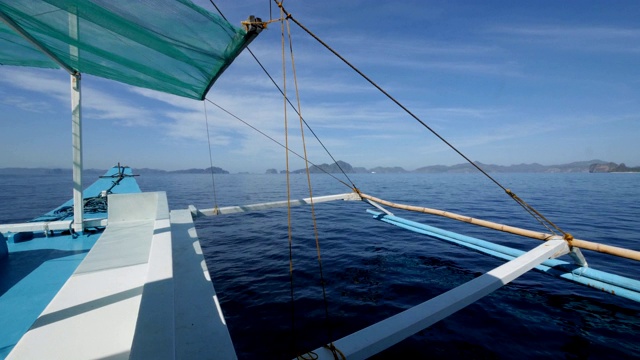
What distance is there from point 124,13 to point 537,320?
330 inches

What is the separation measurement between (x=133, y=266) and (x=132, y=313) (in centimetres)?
120

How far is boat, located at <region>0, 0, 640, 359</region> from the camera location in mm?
1930

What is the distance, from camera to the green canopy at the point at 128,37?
116 inches

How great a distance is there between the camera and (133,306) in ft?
7.61

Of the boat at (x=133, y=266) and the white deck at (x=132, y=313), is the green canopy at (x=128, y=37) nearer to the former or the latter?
the boat at (x=133, y=266)

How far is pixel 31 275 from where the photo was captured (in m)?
3.77

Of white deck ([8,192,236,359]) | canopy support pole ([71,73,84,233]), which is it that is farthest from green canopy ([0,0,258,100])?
white deck ([8,192,236,359])

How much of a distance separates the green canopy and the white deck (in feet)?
9.61

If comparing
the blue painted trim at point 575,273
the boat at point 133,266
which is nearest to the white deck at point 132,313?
the boat at point 133,266

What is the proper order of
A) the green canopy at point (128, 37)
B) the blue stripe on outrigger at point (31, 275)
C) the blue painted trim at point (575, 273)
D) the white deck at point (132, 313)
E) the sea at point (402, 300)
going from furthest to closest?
the blue painted trim at point (575, 273) → the sea at point (402, 300) → the green canopy at point (128, 37) → the blue stripe on outrigger at point (31, 275) → the white deck at point (132, 313)

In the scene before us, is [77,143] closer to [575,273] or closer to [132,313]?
[132,313]

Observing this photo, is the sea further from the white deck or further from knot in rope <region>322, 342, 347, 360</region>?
the white deck

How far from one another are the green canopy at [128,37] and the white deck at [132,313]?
293 centimetres

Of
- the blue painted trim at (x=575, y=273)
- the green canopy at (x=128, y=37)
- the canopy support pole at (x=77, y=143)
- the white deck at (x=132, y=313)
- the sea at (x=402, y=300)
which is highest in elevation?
the green canopy at (x=128, y=37)
